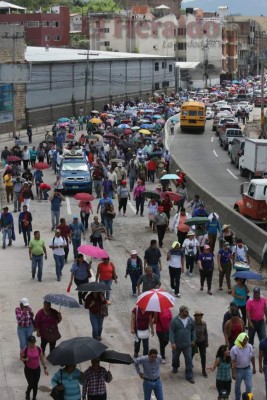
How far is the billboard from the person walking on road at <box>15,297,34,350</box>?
4715 centimetres

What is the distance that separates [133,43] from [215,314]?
12416cm

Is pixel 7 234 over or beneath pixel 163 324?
beneath

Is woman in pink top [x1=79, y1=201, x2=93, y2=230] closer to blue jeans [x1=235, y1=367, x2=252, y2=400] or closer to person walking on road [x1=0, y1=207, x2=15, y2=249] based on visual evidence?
person walking on road [x1=0, y1=207, x2=15, y2=249]

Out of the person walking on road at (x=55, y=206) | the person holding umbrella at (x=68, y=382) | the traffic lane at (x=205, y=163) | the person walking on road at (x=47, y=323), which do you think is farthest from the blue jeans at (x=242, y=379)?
the traffic lane at (x=205, y=163)

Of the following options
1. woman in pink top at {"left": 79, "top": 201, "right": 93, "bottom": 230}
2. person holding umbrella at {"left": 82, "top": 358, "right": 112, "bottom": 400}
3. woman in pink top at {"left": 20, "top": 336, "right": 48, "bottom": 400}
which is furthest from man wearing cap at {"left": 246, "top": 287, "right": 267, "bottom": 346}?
woman in pink top at {"left": 79, "top": 201, "right": 93, "bottom": 230}

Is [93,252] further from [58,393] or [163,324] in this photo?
[58,393]

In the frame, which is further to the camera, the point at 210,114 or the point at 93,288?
the point at 210,114

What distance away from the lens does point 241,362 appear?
1352 cm

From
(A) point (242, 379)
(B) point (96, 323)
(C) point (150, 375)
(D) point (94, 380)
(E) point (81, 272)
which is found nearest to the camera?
(D) point (94, 380)

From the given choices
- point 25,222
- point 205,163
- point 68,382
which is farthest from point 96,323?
point 205,163

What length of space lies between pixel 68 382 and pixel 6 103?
5120 cm

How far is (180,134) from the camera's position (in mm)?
72875

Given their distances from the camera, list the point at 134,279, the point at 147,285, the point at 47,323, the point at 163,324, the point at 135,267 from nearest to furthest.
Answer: the point at 47,323 → the point at 163,324 → the point at 147,285 → the point at 135,267 → the point at 134,279

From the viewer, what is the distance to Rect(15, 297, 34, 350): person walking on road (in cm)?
1516
